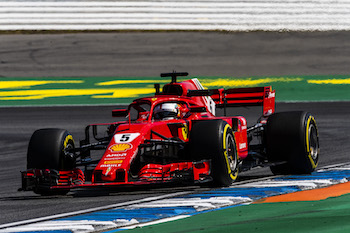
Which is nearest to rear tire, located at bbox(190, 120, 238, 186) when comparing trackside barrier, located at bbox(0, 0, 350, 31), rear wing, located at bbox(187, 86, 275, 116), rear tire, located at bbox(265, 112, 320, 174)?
rear tire, located at bbox(265, 112, 320, 174)

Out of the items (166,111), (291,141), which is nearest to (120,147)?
(166,111)

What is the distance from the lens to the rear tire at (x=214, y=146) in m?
9.20

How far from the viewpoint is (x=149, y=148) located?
9758mm

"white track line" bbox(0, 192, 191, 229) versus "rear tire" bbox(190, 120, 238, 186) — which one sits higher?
"rear tire" bbox(190, 120, 238, 186)

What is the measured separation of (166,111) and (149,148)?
29.6 inches

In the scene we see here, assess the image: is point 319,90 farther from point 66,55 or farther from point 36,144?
point 36,144

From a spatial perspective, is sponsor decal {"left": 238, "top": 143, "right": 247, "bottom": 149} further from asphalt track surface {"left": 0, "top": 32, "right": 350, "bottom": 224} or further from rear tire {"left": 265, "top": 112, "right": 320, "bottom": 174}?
asphalt track surface {"left": 0, "top": 32, "right": 350, "bottom": 224}

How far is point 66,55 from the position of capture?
2541 centimetres

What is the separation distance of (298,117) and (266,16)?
55.6ft

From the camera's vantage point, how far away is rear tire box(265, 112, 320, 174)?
34.1ft

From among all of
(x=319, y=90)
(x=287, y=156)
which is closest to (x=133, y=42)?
(x=319, y=90)

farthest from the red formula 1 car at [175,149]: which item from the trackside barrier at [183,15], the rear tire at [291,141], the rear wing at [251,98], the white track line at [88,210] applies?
the trackside barrier at [183,15]

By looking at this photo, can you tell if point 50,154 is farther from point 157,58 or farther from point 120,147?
point 157,58

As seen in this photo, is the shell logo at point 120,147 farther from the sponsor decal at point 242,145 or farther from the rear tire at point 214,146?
the sponsor decal at point 242,145
